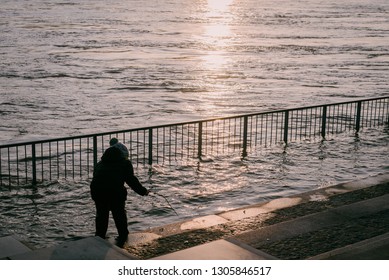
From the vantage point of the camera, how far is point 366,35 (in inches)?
2687

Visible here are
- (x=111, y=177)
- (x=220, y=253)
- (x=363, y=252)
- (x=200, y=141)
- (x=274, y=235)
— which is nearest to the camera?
(x=363, y=252)

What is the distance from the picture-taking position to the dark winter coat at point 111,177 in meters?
10.3

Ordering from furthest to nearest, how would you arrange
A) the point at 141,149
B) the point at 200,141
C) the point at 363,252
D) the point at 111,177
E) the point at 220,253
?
the point at 141,149, the point at 200,141, the point at 111,177, the point at 220,253, the point at 363,252

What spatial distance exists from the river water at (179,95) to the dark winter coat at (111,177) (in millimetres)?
1417

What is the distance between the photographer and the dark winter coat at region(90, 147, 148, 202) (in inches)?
407

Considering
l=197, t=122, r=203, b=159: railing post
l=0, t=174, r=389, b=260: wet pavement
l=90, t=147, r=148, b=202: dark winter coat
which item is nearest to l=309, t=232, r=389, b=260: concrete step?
l=0, t=174, r=389, b=260: wet pavement

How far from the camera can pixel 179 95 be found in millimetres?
30156

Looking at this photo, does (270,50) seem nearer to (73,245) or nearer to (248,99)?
(248,99)

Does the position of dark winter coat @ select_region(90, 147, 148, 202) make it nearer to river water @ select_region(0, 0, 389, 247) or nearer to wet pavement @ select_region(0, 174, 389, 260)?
wet pavement @ select_region(0, 174, 389, 260)

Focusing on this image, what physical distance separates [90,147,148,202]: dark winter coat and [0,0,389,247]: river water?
4.65 ft

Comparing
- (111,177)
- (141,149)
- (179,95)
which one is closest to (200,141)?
(141,149)

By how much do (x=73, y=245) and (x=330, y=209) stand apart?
470 centimetres

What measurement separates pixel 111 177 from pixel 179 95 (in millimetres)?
19953

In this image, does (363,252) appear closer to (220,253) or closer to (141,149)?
(220,253)
